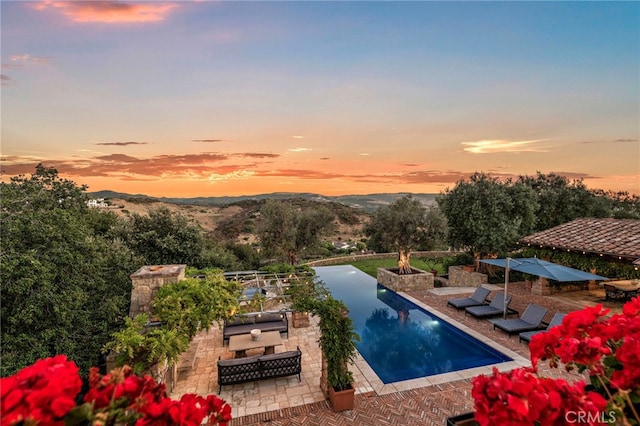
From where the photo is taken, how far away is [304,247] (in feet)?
81.0

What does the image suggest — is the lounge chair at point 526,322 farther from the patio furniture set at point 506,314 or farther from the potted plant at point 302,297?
the potted plant at point 302,297


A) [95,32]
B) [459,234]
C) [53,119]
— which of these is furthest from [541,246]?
[53,119]

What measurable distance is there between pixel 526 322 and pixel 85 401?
12.5 metres

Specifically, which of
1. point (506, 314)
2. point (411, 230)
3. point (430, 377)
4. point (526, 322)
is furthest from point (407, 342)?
point (411, 230)

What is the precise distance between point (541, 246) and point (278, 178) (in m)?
21.0

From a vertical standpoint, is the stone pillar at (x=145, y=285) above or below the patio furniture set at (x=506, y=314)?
above

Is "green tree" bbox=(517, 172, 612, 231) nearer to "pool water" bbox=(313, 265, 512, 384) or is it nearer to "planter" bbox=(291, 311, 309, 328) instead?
"pool water" bbox=(313, 265, 512, 384)

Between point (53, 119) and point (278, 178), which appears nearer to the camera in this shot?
point (53, 119)

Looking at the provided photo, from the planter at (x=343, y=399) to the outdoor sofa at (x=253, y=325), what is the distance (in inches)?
146

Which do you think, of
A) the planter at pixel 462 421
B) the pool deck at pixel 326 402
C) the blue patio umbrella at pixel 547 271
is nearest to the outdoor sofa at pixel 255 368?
the pool deck at pixel 326 402

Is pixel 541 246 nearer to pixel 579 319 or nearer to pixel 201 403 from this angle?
pixel 579 319

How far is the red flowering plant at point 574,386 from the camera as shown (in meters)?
1.42

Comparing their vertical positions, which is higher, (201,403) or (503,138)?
(503,138)

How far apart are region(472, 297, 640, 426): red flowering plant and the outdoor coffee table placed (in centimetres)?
772
